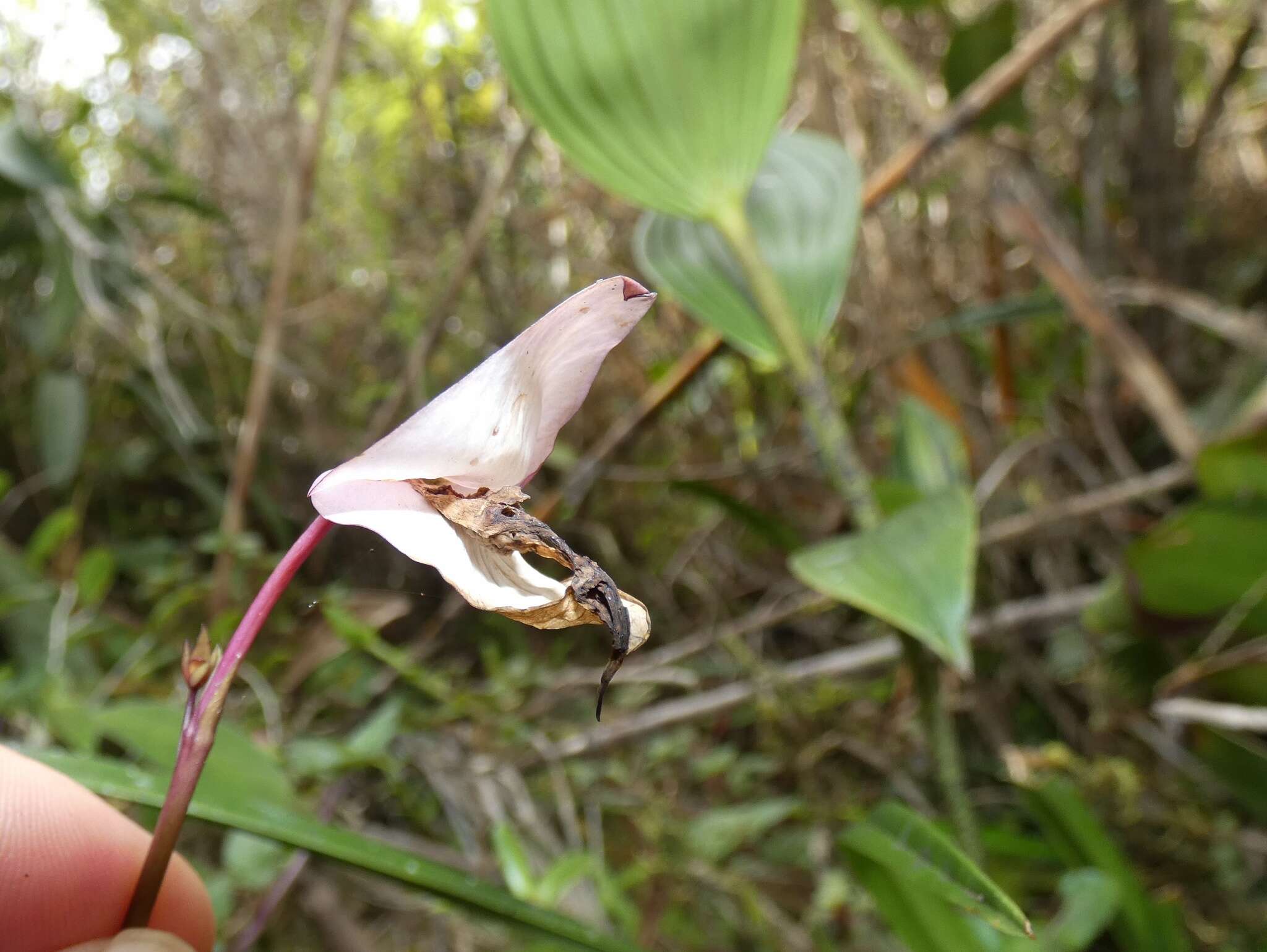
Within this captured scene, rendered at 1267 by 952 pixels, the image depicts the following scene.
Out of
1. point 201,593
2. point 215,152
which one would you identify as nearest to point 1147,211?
point 201,593

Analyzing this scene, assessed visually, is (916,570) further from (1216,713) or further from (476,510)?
(1216,713)

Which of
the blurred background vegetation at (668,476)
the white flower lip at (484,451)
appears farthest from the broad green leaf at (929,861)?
the white flower lip at (484,451)

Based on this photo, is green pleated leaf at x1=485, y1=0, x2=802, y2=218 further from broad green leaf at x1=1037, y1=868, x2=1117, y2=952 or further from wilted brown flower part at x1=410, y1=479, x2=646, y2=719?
broad green leaf at x1=1037, y1=868, x2=1117, y2=952

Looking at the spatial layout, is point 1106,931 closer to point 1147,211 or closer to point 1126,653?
point 1126,653

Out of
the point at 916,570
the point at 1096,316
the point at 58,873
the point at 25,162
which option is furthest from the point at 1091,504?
the point at 25,162

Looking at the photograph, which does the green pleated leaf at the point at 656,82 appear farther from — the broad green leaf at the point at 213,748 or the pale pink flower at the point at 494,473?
the broad green leaf at the point at 213,748
